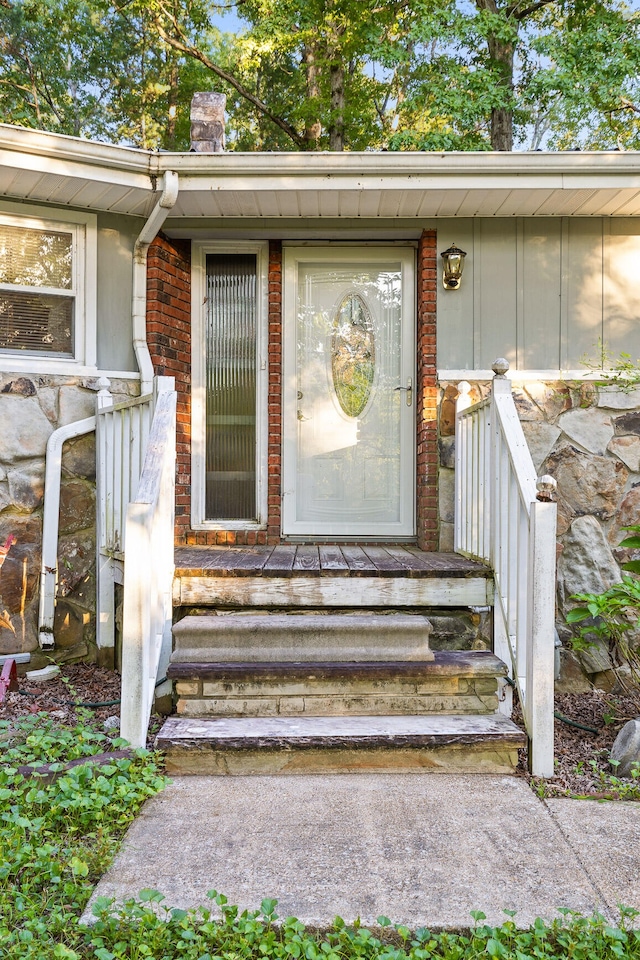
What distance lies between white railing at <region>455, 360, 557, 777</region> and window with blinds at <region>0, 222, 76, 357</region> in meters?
2.34

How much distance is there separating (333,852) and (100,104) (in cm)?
1300

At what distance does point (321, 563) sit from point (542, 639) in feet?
3.67

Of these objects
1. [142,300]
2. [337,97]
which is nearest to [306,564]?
[142,300]

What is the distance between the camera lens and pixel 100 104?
37.8ft

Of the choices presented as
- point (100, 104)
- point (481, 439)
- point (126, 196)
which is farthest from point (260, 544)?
point (100, 104)

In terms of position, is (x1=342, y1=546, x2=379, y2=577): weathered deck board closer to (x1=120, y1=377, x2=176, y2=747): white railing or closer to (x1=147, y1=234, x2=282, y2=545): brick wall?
(x1=147, y1=234, x2=282, y2=545): brick wall

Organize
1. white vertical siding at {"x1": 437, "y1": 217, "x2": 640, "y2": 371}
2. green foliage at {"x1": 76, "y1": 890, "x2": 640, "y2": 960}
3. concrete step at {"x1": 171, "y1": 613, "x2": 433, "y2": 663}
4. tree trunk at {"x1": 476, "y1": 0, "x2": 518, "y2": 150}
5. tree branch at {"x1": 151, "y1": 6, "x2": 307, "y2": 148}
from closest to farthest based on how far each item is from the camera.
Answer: green foliage at {"x1": 76, "y1": 890, "x2": 640, "y2": 960}, concrete step at {"x1": 171, "y1": 613, "x2": 433, "y2": 663}, white vertical siding at {"x1": 437, "y1": 217, "x2": 640, "y2": 371}, tree trunk at {"x1": 476, "y1": 0, "x2": 518, "y2": 150}, tree branch at {"x1": 151, "y1": 6, "x2": 307, "y2": 148}

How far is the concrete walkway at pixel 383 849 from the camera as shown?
154cm

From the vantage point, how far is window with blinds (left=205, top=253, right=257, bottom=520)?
4.14 metres

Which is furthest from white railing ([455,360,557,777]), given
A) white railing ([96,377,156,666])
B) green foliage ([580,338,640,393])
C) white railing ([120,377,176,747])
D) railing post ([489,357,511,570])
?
white railing ([96,377,156,666])

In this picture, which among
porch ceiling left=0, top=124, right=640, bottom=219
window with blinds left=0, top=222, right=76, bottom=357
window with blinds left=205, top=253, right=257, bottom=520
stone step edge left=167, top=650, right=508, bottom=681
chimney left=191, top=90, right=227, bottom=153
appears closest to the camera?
stone step edge left=167, top=650, right=508, bottom=681

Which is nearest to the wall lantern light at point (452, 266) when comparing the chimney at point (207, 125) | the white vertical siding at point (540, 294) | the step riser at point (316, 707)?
the white vertical siding at point (540, 294)

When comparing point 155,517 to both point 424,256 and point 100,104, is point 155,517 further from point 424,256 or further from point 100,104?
point 100,104

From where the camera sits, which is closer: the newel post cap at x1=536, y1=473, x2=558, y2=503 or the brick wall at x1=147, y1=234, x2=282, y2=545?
the newel post cap at x1=536, y1=473, x2=558, y2=503
